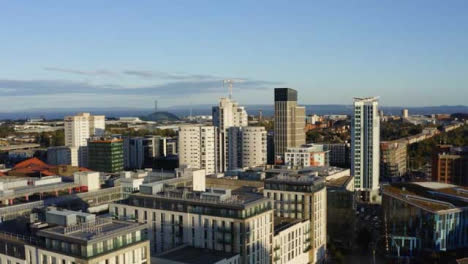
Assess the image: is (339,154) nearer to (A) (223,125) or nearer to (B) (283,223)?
→ (A) (223,125)

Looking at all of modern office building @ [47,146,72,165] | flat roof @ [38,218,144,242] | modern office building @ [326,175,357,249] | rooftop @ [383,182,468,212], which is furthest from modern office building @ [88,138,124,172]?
flat roof @ [38,218,144,242]

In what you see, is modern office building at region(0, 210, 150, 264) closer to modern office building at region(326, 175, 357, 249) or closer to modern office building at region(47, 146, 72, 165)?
modern office building at region(326, 175, 357, 249)

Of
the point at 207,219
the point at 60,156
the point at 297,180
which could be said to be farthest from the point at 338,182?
the point at 60,156

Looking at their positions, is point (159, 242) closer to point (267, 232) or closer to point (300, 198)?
point (267, 232)

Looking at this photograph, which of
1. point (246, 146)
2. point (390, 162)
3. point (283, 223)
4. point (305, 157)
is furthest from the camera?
point (390, 162)

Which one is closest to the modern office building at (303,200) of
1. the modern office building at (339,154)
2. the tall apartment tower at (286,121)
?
the tall apartment tower at (286,121)

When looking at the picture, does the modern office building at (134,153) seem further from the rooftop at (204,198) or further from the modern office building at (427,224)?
the rooftop at (204,198)

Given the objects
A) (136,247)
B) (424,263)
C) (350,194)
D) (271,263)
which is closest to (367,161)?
(350,194)
